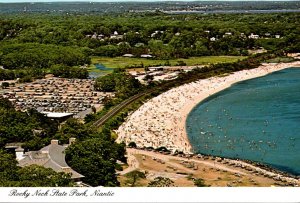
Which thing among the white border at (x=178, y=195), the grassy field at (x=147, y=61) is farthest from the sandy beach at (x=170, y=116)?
the white border at (x=178, y=195)

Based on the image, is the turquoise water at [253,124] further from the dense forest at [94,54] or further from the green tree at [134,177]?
the green tree at [134,177]

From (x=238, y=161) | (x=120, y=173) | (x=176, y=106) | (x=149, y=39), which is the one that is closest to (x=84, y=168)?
(x=120, y=173)

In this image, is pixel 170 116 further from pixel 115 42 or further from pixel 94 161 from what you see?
pixel 115 42

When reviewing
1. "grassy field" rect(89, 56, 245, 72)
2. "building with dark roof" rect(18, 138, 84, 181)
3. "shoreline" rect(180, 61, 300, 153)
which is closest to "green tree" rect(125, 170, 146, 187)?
"building with dark roof" rect(18, 138, 84, 181)

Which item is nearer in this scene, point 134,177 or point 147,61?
point 134,177

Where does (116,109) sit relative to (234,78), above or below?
above

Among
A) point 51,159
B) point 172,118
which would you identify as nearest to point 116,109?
point 172,118
